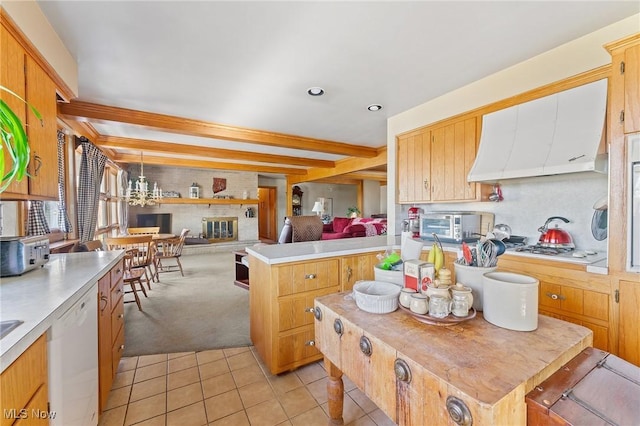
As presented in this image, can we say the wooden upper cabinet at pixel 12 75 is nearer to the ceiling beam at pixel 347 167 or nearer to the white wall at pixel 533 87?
the white wall at pixel 533 87

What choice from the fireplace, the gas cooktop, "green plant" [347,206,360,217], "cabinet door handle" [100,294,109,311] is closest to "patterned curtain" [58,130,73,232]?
"cabinet door handle" [100,294,109,311]

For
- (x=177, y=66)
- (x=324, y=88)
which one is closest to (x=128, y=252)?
(x=177, y=66)

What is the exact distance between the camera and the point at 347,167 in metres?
6.25

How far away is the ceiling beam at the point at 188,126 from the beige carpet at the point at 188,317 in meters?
2.17

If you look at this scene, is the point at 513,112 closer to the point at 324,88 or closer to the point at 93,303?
the point at 324,88

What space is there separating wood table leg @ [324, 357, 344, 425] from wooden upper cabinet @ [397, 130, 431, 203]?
84.7 inches

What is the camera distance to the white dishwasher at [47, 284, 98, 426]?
98 cm

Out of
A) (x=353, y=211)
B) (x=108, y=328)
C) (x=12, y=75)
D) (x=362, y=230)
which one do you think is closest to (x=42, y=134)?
(x=12, y=75)

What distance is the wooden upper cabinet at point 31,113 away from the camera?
131 cm

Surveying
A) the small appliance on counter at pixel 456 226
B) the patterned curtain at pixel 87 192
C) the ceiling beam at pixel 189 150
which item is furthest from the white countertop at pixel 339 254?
the ceiling beam at pixel 189 150

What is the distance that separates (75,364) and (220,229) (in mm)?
7207

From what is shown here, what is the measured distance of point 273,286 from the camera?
1.90 m

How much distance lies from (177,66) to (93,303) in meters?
1.75

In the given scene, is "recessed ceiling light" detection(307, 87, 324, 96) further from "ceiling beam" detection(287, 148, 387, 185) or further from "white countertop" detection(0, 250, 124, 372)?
"ceiling beam" detection(287, 148, 387, 185)
